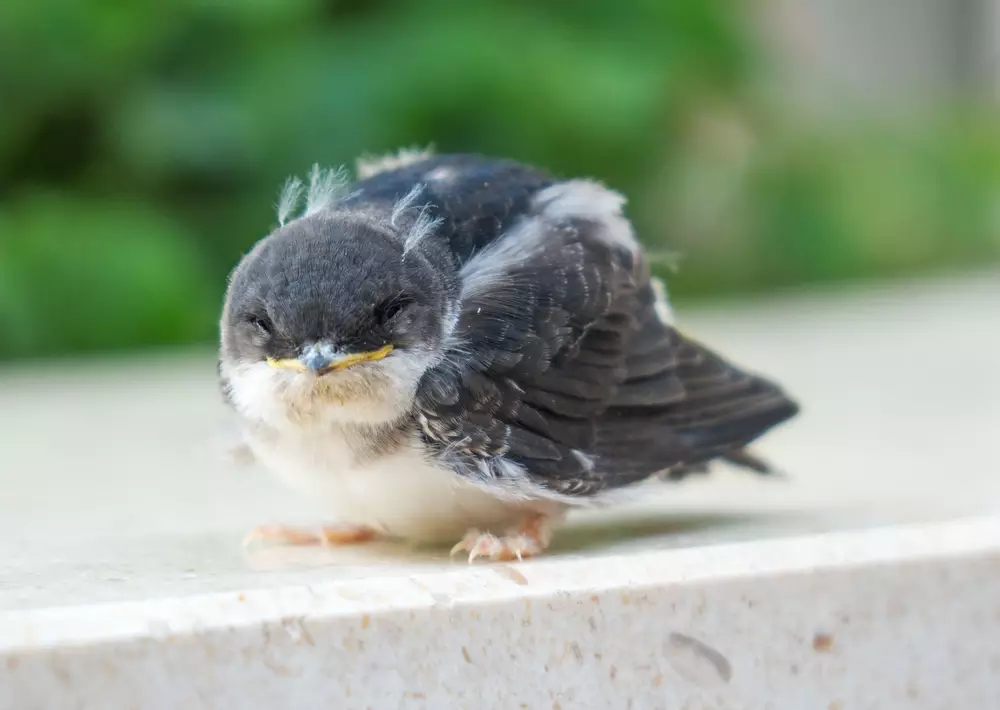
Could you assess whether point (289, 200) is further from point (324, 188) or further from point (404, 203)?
point (404, 203)

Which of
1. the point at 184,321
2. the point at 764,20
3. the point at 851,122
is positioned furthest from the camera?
the point at 851,122

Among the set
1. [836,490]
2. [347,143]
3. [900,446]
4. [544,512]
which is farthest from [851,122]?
[544,512]

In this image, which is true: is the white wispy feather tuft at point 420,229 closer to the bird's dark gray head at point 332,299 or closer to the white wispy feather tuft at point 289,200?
the bird's dark gray head at point 332,299

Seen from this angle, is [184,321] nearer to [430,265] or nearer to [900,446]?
[900,446]

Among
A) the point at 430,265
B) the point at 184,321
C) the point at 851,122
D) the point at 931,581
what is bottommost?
the point at 184,321

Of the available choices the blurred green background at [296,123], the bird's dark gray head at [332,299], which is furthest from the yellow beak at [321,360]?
the blurred green background at [296,123]
